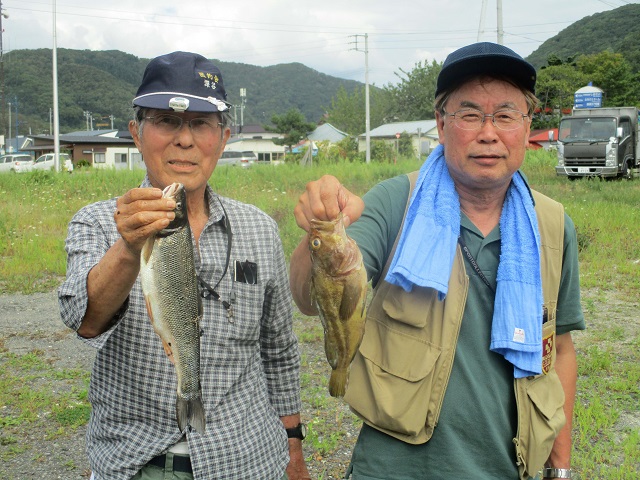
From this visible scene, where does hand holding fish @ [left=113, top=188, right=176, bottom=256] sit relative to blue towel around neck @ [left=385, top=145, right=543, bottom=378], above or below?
above

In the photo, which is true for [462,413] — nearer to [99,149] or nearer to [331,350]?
[331,350]

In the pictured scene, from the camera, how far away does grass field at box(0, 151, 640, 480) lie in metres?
5.12

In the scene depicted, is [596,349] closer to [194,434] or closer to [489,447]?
[489,447]

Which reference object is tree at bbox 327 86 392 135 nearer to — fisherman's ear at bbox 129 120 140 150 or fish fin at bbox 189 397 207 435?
fisherman's ear at bbox 129 120 140 150

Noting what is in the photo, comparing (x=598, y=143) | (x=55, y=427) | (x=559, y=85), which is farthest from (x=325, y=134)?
(x=55, y=427)

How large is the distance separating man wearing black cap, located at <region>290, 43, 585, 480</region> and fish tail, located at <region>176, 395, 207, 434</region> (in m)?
0.47

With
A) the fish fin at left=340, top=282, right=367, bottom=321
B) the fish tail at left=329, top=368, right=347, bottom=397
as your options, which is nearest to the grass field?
the fish tail at left=329, top=368, right=347, bottom=397

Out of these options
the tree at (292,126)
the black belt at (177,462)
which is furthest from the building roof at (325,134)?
the black belt at (177,462)

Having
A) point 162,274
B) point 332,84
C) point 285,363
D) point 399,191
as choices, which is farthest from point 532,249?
point 332,84

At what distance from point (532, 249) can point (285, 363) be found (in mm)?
1171

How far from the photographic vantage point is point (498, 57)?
2348 millimetres

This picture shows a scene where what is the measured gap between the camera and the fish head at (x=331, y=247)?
5.49ft

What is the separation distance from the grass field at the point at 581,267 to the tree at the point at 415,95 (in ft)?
185

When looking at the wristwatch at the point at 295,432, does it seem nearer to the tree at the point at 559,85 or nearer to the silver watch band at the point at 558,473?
the silver watch band at the point at 558,473
